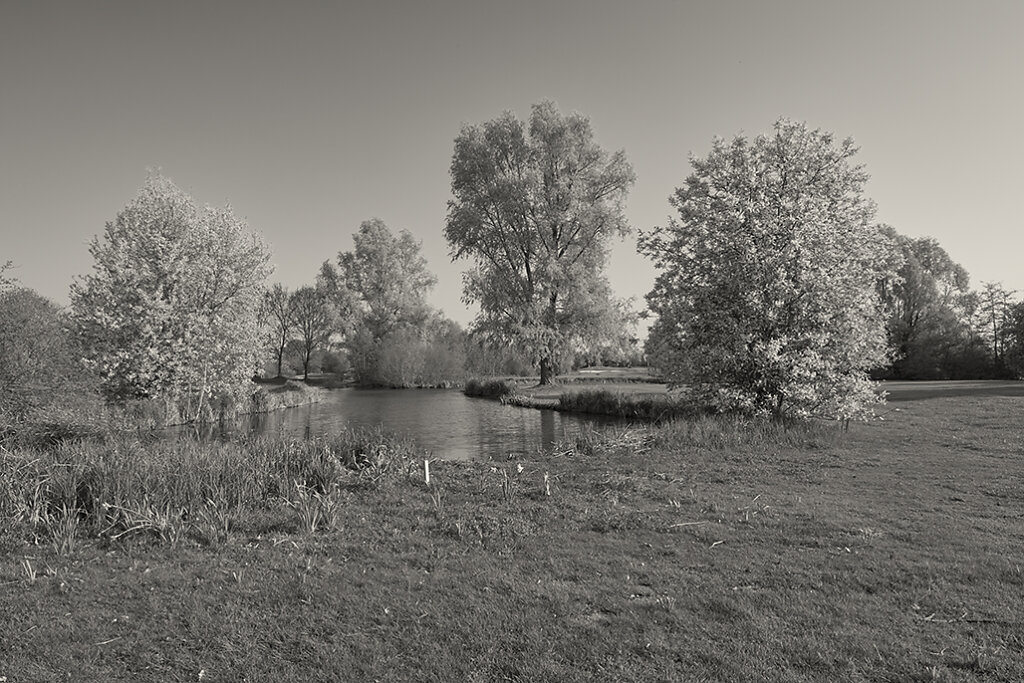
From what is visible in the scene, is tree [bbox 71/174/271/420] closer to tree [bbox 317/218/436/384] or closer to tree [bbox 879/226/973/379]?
tree [bbox 317/218/436/384]

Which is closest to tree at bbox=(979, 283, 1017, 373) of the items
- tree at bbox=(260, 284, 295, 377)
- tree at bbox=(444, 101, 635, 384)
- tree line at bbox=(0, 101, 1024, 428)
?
tree line at bbox=(0, 101, 1024, 428)

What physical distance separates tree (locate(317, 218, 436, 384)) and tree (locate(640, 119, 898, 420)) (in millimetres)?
35196

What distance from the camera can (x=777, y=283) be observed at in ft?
53.0

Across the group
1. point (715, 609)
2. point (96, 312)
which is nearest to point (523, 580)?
point (715, 609)

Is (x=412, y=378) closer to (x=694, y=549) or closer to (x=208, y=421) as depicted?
(x=208, y=421)

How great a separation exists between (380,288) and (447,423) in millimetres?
31356

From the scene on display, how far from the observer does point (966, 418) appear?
1777cm

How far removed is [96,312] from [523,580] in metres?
22.6

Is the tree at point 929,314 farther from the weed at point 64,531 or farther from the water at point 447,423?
the weed at point 64,531

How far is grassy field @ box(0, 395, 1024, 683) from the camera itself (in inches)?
180

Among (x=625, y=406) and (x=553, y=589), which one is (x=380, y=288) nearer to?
(x=625, y=406)

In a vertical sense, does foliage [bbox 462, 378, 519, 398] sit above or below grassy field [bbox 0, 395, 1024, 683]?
above

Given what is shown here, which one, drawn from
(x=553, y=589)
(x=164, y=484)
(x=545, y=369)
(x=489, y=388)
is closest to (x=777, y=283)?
(x=553, y=589)

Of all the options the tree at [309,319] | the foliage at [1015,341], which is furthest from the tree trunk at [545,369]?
the tree at [309,319]
